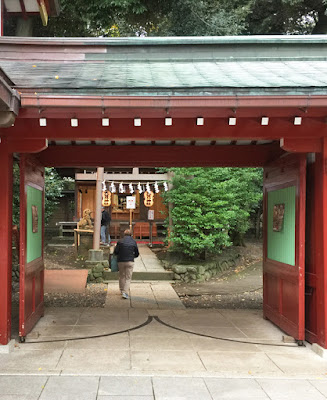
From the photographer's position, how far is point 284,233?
693 centimetres

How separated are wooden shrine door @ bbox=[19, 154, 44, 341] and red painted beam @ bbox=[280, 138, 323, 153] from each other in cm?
392

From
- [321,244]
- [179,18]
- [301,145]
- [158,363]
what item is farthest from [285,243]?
[179,18]

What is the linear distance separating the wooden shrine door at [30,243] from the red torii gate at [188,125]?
139mm

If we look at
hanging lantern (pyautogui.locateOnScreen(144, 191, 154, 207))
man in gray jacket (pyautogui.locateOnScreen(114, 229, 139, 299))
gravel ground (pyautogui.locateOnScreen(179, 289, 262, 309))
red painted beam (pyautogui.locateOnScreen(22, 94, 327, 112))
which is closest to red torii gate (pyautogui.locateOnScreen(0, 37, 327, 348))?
red painted beam (pyautogui.locateOnScreen(22, 94, 327, 112))

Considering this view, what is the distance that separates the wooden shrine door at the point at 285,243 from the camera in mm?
6211

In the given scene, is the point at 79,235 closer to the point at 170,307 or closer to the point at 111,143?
the point at 170,307

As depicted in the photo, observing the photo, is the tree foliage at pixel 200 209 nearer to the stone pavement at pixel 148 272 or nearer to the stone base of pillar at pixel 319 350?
the stone pavement at pixel 148 272

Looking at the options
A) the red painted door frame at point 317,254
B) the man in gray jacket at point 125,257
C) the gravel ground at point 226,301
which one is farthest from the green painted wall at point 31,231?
the red painted door frame at point 317,254

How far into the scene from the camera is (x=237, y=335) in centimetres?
683

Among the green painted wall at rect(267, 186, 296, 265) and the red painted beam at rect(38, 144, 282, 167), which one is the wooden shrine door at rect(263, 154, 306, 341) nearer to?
the green painted wall at rect(267, 186, 296, 265)

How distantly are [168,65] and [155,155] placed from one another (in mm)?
1641

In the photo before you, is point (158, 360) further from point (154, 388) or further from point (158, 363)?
point (154, 388)

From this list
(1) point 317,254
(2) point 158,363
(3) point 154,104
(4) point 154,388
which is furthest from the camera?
(1) point 317,254

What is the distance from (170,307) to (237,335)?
263 centimetres
